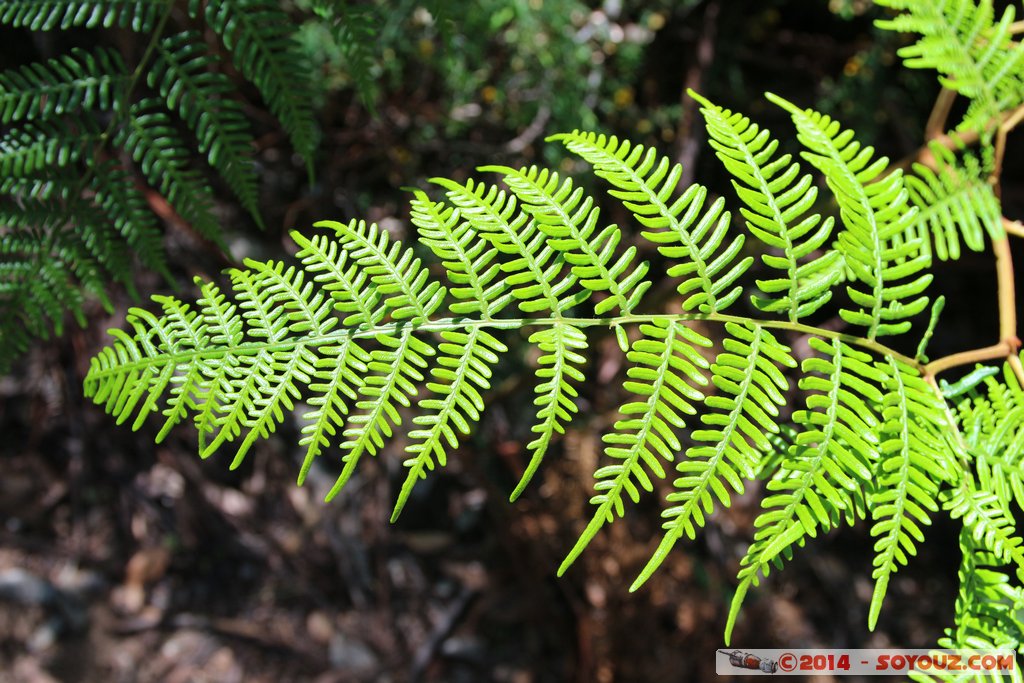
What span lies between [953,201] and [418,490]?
1.72 m

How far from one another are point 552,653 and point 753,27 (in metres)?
2.03

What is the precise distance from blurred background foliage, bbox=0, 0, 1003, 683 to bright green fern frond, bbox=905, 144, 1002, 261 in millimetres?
915

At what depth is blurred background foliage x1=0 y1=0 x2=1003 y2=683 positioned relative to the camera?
2148 mm

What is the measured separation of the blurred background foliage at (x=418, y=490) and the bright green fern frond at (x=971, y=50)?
0.99 m

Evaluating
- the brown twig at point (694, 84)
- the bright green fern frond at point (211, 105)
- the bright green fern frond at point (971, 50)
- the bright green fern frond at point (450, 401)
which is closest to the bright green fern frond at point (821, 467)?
the bright green fern frond at point (450, 401)

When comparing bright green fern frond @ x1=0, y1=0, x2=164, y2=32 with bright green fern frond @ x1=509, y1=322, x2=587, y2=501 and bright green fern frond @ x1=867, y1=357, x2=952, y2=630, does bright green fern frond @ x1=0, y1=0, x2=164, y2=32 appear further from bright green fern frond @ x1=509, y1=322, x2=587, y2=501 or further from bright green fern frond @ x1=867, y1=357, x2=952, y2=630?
bright green fern frond @ x1=867, y1=357, x2=952, y2=630

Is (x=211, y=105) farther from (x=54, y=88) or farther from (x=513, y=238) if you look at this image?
(x=513, y=238)

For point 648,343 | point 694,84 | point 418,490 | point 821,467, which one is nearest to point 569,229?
point 648,343

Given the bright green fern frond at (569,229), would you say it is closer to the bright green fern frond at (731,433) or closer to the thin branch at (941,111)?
the bright green fern frond at (731,433)

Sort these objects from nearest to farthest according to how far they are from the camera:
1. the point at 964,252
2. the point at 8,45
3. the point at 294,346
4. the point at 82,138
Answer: the point at 294,346 < the point at 82,138 < the point at 8,45 < the point at 964,252

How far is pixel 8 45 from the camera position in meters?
1.97

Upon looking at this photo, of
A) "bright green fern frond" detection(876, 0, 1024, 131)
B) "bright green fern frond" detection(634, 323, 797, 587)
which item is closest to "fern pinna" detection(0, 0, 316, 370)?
"bright green fern frond" detection(634, 323, 797, 587)

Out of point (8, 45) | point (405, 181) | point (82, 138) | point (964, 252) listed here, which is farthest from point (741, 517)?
point (8, 45)

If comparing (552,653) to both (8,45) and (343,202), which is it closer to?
(343,202)
